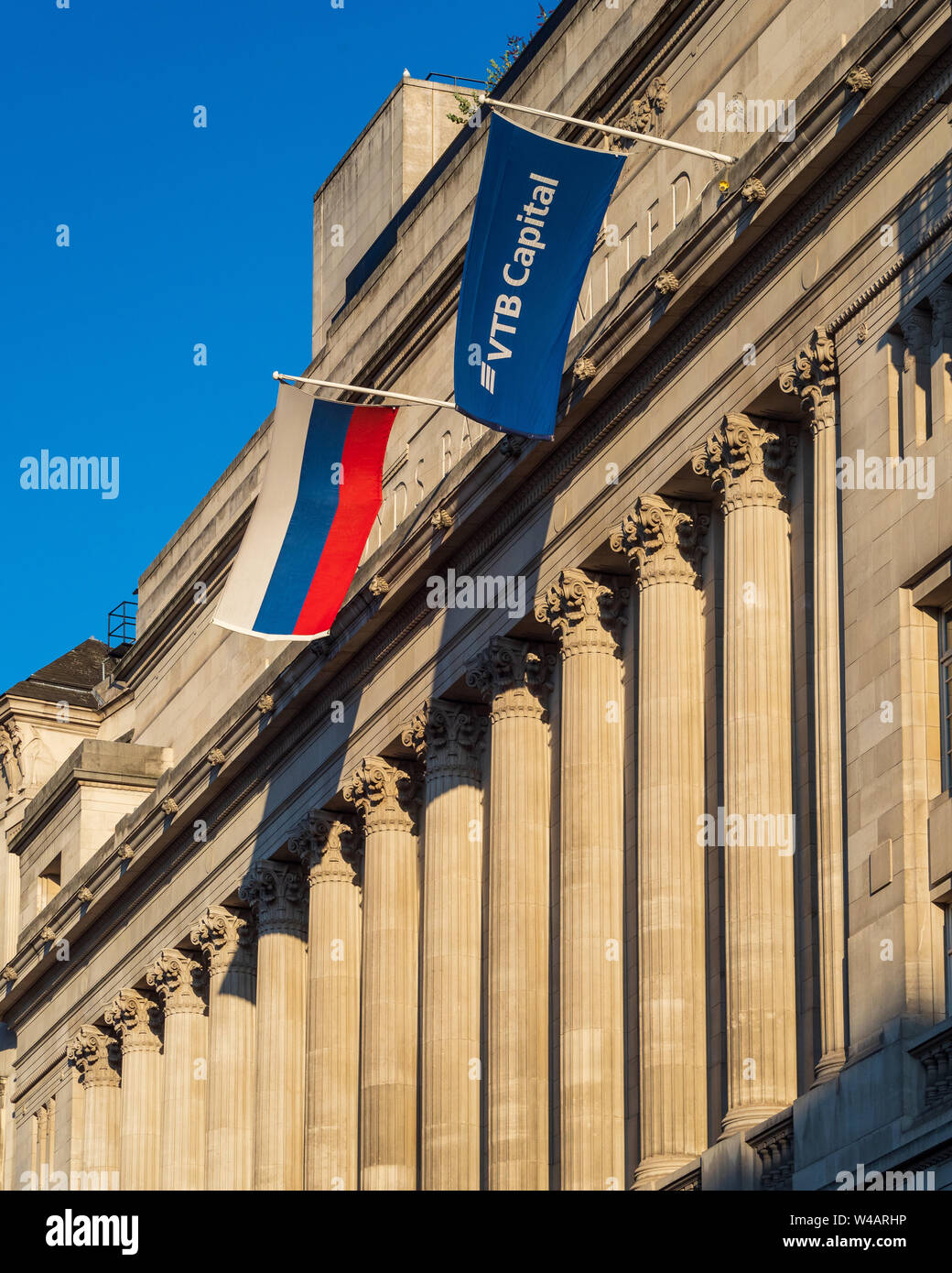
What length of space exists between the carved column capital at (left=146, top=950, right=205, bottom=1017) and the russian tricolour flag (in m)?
14.9

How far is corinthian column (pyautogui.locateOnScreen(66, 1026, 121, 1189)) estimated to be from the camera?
71312 millimetres

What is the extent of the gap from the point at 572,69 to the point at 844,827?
1870 cm

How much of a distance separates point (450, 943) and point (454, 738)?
12.6ft

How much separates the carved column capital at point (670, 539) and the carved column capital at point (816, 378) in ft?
12.9

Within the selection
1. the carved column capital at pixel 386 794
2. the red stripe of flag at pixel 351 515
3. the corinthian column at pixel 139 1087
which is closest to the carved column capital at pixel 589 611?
the red stripe of flag at pixel 351 515

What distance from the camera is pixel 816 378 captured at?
42.8m

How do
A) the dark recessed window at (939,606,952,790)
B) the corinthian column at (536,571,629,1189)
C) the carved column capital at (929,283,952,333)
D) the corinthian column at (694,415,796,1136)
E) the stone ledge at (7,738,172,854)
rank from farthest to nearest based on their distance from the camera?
the stone ledge at (7,738,172,854) → the corinthian column at (536,571,629,1189) → the corinthian column at (694,415,796,1136) → the carved column capital at (929,283,952,333) → the dark recessed window at (939,606,952,790)

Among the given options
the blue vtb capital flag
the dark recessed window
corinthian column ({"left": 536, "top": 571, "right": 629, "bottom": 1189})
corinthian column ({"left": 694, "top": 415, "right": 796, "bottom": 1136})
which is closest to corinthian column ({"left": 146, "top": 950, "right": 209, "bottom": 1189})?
corinthian column ({"left": 536, "top": 571, "right": 629, "bottom": 1189})

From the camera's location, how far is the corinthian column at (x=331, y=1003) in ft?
186

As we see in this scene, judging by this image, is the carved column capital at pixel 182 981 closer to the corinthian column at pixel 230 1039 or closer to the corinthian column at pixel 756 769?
the corinthian column at pixel 230 1039

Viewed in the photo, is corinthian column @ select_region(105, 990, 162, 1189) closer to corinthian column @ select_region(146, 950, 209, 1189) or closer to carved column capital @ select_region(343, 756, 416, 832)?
corinthian column @ select_region(146, 950, 209, 1189)

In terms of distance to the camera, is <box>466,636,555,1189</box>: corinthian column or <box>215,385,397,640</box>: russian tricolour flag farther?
<box>215,385,397,640</box>: russian tricolour flag

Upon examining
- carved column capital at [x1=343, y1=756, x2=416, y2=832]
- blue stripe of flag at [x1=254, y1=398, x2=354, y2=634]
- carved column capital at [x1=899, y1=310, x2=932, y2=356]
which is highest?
blue stripe of flag at [x1=254, y1=398, x2=354, y2=634]
